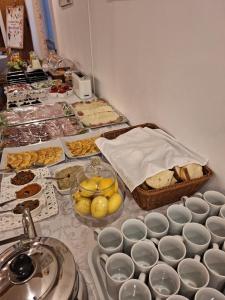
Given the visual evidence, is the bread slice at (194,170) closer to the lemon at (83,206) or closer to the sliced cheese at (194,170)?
the sliced cheese at (194,170)

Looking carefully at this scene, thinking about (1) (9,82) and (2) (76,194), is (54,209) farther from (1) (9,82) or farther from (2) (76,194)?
(1) (9,82)

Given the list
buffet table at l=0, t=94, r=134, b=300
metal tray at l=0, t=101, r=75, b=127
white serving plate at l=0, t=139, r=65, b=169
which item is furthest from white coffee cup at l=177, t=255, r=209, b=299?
metal tray at l=0, t=101, r=75, b=127

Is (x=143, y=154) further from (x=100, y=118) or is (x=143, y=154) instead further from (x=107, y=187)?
(x=100, y=118)

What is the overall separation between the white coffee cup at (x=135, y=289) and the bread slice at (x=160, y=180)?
0.94 feet

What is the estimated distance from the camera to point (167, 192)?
729mm

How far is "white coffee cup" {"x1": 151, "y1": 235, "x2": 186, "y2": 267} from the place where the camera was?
566mm

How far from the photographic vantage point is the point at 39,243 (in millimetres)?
494

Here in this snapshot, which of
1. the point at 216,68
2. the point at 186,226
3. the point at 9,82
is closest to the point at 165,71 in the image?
the point at 216,68

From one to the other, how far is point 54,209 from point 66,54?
7.58 ft

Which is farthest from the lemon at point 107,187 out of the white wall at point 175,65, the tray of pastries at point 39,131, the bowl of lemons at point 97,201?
the tray of pastries at point 39,131

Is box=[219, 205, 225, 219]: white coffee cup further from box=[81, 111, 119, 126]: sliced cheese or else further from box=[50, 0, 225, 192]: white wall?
box=[81, 111, 119, 126]: sliced cheese

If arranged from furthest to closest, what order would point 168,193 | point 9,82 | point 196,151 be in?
point 9,82
point 196,151
point 168,193

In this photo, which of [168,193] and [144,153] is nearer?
[168,193]

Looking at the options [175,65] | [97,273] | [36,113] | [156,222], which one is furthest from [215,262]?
[36,113]
